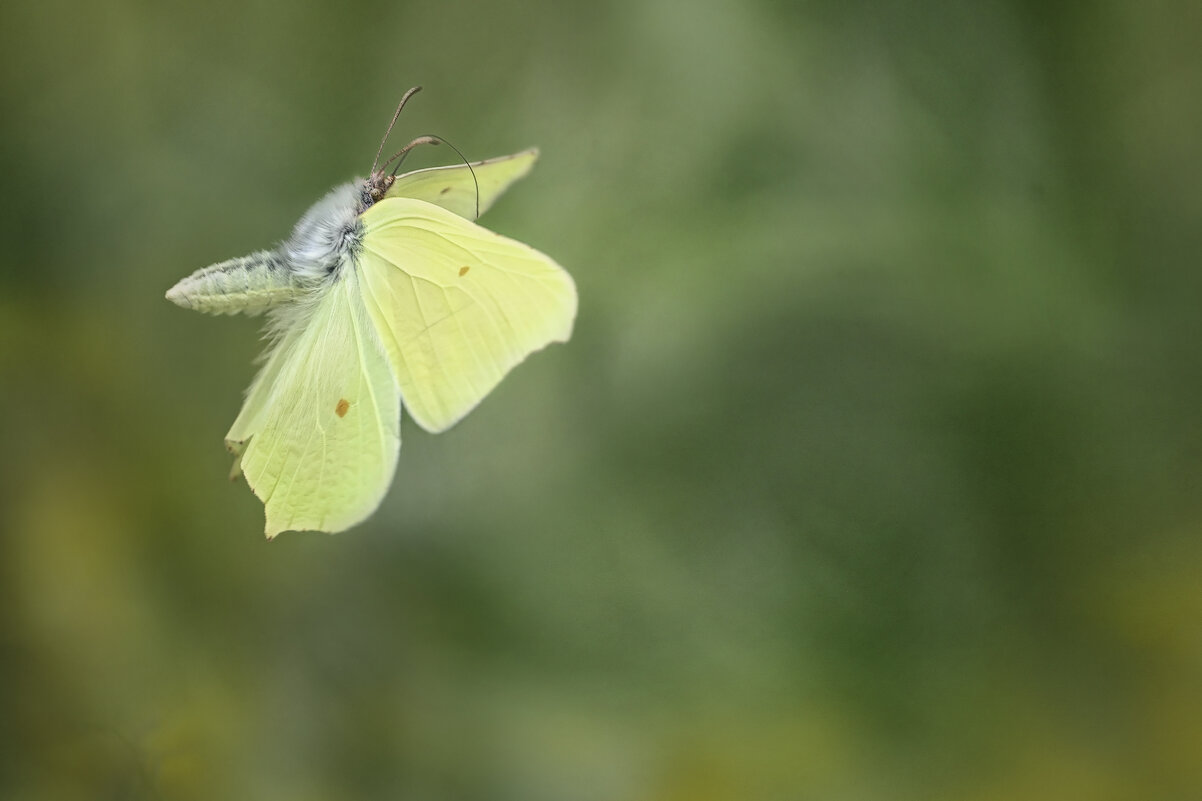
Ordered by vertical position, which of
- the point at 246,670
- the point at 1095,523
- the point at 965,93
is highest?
the point at 965,93

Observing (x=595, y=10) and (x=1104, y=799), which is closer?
(x=1104, y=799)

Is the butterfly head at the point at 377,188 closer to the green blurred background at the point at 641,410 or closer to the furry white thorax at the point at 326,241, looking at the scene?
the furry white thorax at the point at 326,241

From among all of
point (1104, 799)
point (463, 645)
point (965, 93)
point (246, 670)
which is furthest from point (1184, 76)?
point (246, 670)

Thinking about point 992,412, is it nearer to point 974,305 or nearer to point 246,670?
point 974,305

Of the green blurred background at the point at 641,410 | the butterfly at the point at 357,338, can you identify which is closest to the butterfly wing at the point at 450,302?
the butterfly at the point at 357,338

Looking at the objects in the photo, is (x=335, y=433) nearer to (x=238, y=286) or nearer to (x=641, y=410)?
(x=238, y=286)

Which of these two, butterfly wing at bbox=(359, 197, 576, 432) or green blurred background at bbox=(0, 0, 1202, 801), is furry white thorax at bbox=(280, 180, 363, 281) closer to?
butterfly wing at bbox=(359, 197, 576, 432)

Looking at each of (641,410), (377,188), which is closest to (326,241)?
(377,188)
